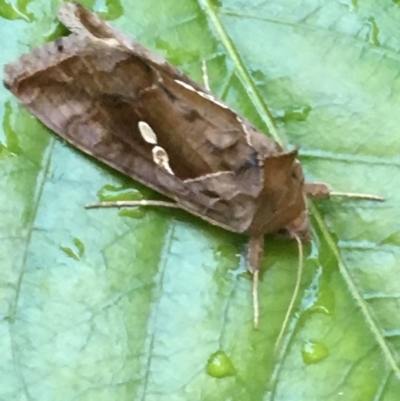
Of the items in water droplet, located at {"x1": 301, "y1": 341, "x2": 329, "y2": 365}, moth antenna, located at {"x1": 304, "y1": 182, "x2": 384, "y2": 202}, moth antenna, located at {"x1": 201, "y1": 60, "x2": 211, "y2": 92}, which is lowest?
water droplet, located at {"x1": 301, "y1": 341, "x2": 329, "y2": 365}

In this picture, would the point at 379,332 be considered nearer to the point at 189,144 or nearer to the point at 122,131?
the point at 189,144

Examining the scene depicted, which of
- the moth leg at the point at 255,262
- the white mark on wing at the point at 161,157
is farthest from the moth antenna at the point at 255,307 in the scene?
the white mark on wing at the point at 161,157

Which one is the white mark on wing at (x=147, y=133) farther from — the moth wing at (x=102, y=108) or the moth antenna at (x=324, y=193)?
the moth antenna at (x=324, y=193)

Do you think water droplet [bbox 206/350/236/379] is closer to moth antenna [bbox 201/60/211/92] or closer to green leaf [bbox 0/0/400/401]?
green leaf [bbox 0/0/400/401]

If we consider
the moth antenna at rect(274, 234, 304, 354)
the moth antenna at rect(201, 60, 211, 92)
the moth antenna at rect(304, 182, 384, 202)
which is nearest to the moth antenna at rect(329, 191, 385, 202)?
the moth antenna at rect(304, 182, 384, 202)

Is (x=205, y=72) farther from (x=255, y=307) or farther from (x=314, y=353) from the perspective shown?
(x=314, y=353)

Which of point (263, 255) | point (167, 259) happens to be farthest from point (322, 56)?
point (167, 259)

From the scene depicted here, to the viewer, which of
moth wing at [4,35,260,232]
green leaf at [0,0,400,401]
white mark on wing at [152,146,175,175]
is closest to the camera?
green leaf at [0,0,400,401]
